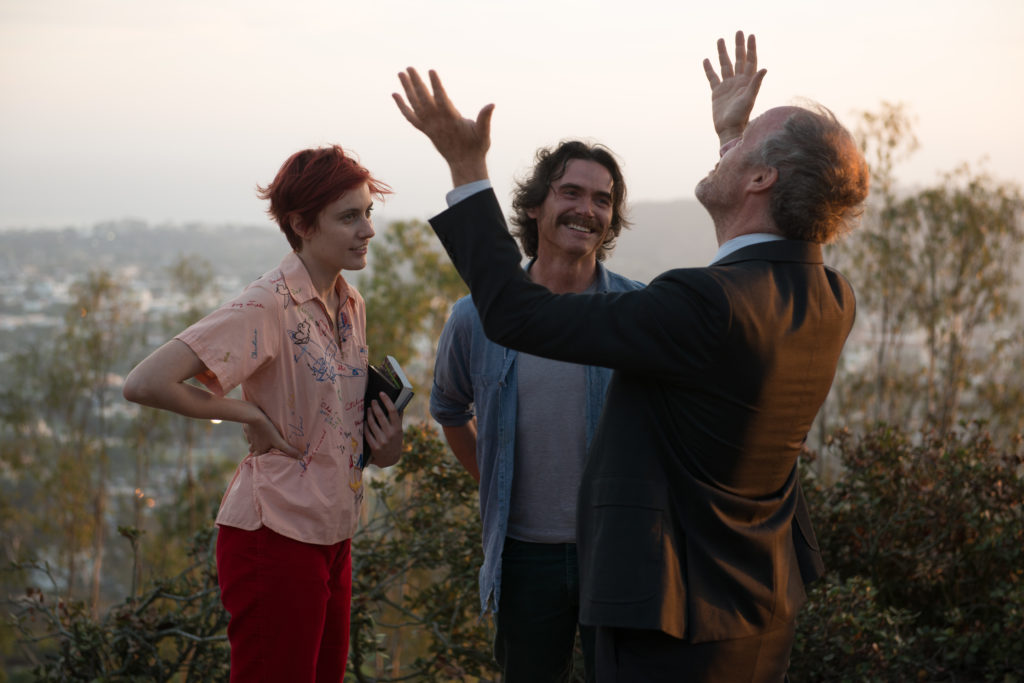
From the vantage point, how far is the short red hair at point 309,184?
2.50 m

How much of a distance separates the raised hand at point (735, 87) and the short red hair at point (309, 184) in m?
1.01

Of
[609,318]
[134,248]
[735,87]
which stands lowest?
[609,318]

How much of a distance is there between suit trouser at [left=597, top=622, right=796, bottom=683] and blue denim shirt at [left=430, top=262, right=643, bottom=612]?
792 mm

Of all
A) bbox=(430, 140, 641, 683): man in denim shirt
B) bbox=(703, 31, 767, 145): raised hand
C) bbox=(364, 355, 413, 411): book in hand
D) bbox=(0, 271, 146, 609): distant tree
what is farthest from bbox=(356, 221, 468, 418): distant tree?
bbox=(703, 31, 767, 145): raised hand

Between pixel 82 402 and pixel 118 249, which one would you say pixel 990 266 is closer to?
pixel 82 402

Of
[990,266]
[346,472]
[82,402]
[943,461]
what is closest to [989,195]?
[990,266]

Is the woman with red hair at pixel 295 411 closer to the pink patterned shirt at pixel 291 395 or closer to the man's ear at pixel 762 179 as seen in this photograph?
the pink patterned shirt at pixel 291 395

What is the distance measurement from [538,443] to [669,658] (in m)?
0.97

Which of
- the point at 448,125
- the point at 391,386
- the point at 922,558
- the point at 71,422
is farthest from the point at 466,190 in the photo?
the point at 71,422

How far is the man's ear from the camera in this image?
1.74 m

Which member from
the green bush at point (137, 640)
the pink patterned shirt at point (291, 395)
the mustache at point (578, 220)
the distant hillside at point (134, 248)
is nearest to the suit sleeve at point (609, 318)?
the pink patterned shirt at point (291, 395)

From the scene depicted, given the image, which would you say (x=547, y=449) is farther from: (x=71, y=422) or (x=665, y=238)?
(x=71, y=422)

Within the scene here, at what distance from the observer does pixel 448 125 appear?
1.65 meters

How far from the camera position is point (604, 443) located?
67.7 inches
